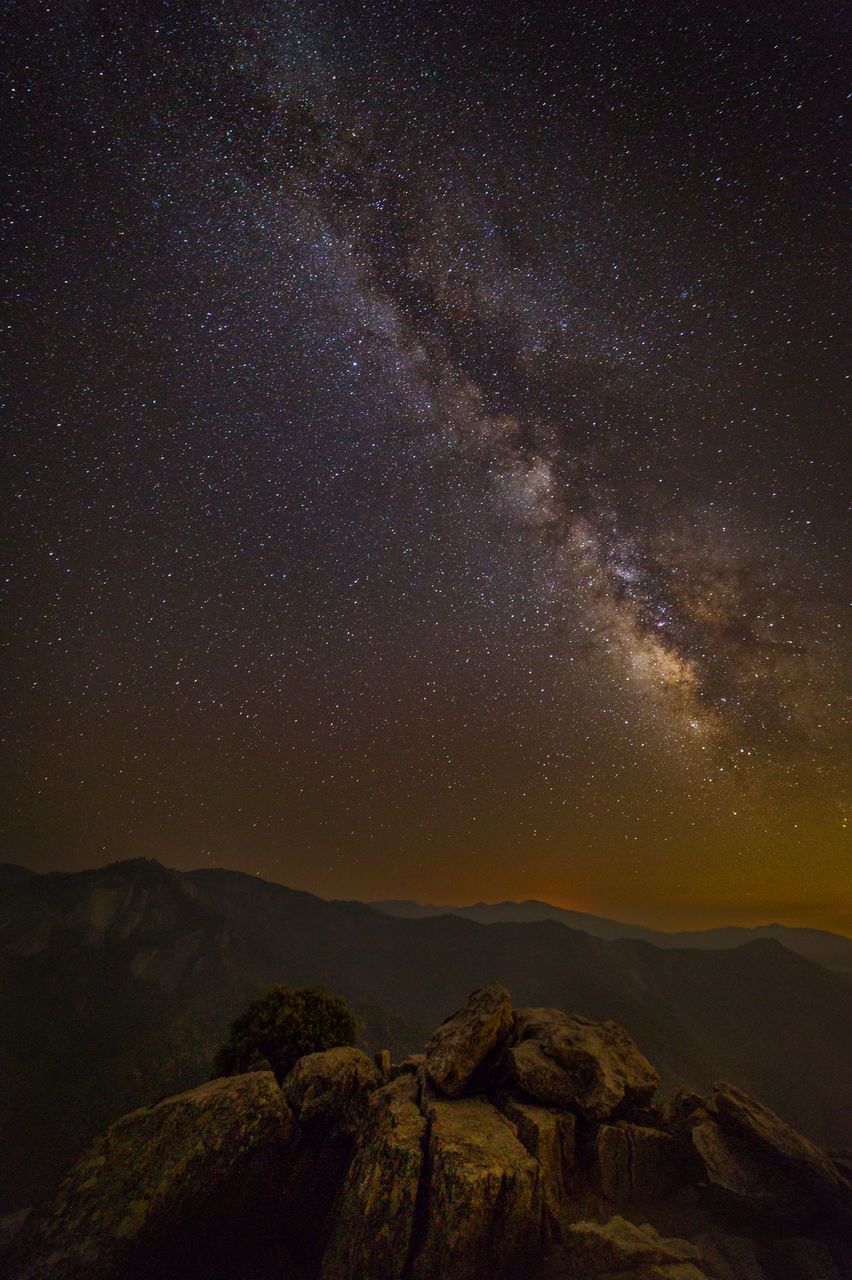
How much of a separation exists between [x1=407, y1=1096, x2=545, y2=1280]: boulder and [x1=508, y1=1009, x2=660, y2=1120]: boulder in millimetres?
5112

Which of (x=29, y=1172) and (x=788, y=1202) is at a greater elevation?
(x=788, y=1202)

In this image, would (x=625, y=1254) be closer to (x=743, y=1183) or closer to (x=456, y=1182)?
(x=456, y=1182)

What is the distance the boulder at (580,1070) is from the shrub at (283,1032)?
13.1 meters

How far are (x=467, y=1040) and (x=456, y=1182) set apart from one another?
692 cm

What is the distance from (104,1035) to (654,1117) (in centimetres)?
18651

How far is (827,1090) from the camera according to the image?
560 ft

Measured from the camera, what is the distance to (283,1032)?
3281 centimetres

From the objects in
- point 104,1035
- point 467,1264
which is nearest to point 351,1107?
point 467,1264

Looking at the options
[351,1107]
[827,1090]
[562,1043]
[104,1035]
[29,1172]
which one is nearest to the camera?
[351,1107]

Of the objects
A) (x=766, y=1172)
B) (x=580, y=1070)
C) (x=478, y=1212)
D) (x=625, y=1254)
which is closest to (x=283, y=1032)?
(x=580, y=1070)

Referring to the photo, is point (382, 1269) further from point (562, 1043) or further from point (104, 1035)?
point (104, 1035)

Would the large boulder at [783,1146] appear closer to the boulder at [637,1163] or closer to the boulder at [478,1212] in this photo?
the boulder at [637,1163]

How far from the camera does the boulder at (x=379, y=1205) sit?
17500mm

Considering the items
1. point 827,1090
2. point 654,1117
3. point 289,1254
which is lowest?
point 827,1090
